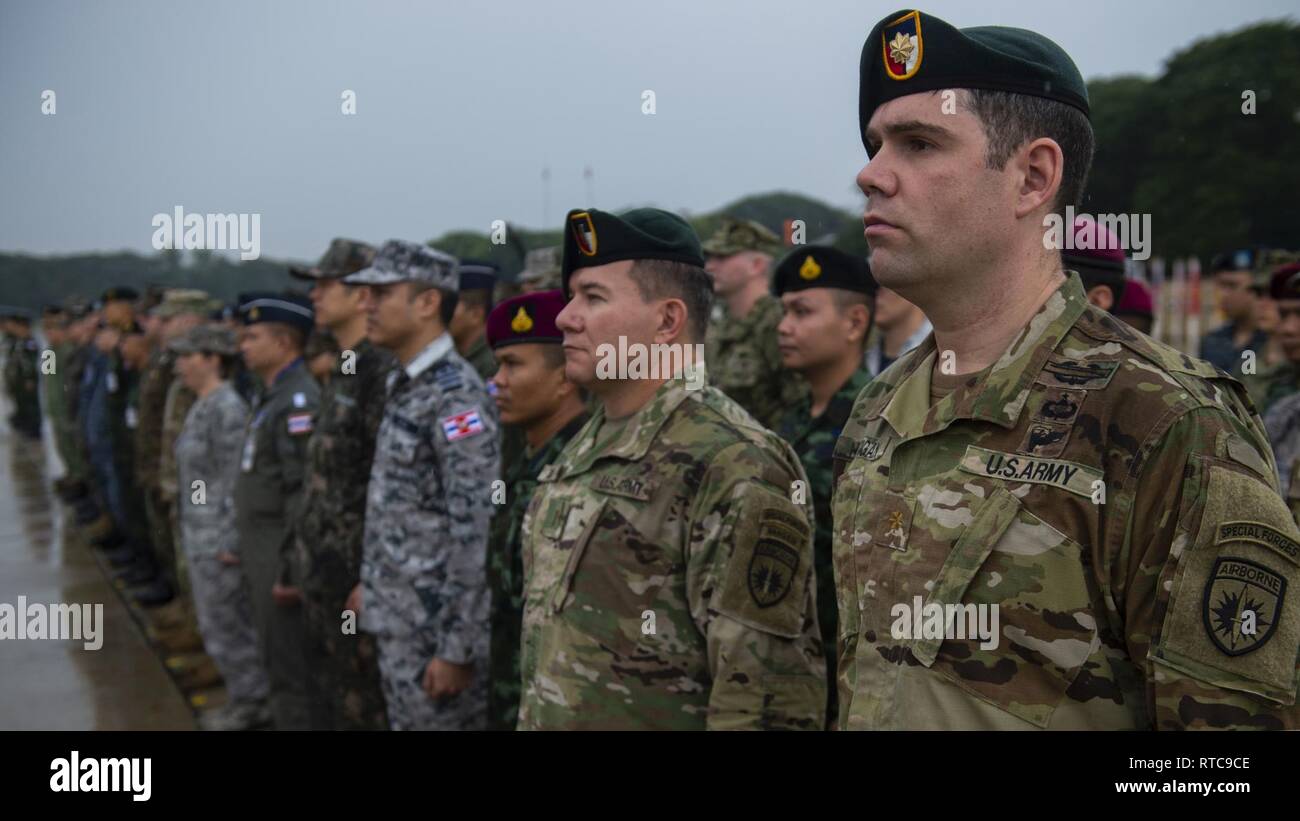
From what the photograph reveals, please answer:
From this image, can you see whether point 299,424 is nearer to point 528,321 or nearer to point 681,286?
point 528,321

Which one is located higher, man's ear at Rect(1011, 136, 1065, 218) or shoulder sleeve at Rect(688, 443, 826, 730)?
man's ear at Rect(1011, 136, 1065, 218)

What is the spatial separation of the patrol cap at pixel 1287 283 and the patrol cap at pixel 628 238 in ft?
9.14

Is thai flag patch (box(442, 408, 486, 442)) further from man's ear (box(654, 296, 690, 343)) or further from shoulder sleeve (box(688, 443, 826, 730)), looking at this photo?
shoulder sleeve (box(688, 443, 826, 730))

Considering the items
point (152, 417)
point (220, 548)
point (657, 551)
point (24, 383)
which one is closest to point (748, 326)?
point (220, 548)

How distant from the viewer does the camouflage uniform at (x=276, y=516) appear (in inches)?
184

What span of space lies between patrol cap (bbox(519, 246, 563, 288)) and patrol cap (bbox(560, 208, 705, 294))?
2.78 meters

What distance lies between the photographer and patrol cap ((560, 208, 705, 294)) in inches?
103

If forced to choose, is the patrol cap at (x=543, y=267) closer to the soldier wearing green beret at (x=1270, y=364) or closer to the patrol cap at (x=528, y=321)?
the patrol cap at (x=528, y=321)

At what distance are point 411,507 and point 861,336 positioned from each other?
1785mm

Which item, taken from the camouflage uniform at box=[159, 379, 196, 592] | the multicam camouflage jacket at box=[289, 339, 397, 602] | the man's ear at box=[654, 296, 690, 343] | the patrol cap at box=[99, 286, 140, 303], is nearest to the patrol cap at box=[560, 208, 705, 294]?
the man's ear at box=[654, 296, 690, 343]

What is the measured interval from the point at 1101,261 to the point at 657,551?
70.5 inches

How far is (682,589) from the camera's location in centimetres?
228
